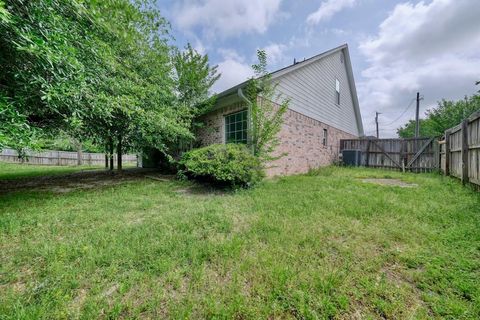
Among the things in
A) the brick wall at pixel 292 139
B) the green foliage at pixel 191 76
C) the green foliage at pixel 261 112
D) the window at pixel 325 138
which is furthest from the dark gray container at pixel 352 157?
the green foliage at pixel 191 76

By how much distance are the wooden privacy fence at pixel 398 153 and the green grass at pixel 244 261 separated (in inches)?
293

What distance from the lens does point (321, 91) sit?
9789mm

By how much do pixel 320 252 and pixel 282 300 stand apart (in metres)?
0.85

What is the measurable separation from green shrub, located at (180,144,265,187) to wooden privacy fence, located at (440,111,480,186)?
4.75m

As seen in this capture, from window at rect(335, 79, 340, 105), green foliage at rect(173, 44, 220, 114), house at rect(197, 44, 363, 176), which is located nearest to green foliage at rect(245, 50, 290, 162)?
house at rect(197, 44, 363, 176)

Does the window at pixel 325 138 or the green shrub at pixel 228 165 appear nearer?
the green shrub at pixel 228 165

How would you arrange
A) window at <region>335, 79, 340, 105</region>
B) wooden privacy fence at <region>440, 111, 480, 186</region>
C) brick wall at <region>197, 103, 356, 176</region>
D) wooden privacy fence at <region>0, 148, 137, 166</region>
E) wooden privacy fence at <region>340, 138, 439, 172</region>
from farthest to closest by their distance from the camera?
wooden privacy fence at <region>0, 148, 137, 166</region>, window at <region>335, 79, 340, 105</region>, wooden privacy fence at <region>340, 138, 439, 172</region>, brick wall at <region>197, 103, 356, 176</region>, wooden privacy fence at <region>440, 111, 480, 186</region>

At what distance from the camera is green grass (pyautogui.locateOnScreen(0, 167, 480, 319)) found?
1464mm

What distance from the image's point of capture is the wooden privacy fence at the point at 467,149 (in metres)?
4.18

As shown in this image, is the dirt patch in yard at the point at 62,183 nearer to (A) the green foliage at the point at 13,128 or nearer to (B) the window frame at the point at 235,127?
(B) the window frame at the point at 235,127

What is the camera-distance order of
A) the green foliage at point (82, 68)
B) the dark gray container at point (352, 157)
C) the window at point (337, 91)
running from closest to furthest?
the green foliage at point (82, 68)
the dark gray container at point (352, 157)
the window at point (337, 91)

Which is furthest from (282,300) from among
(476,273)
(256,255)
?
(476,273)

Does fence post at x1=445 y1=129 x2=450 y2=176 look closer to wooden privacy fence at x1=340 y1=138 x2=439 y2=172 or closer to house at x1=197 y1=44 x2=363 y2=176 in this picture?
wooden privacy fence at x1=340 y1=138 x2=439 y2=172

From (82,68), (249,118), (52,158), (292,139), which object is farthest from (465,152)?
(52,158)
